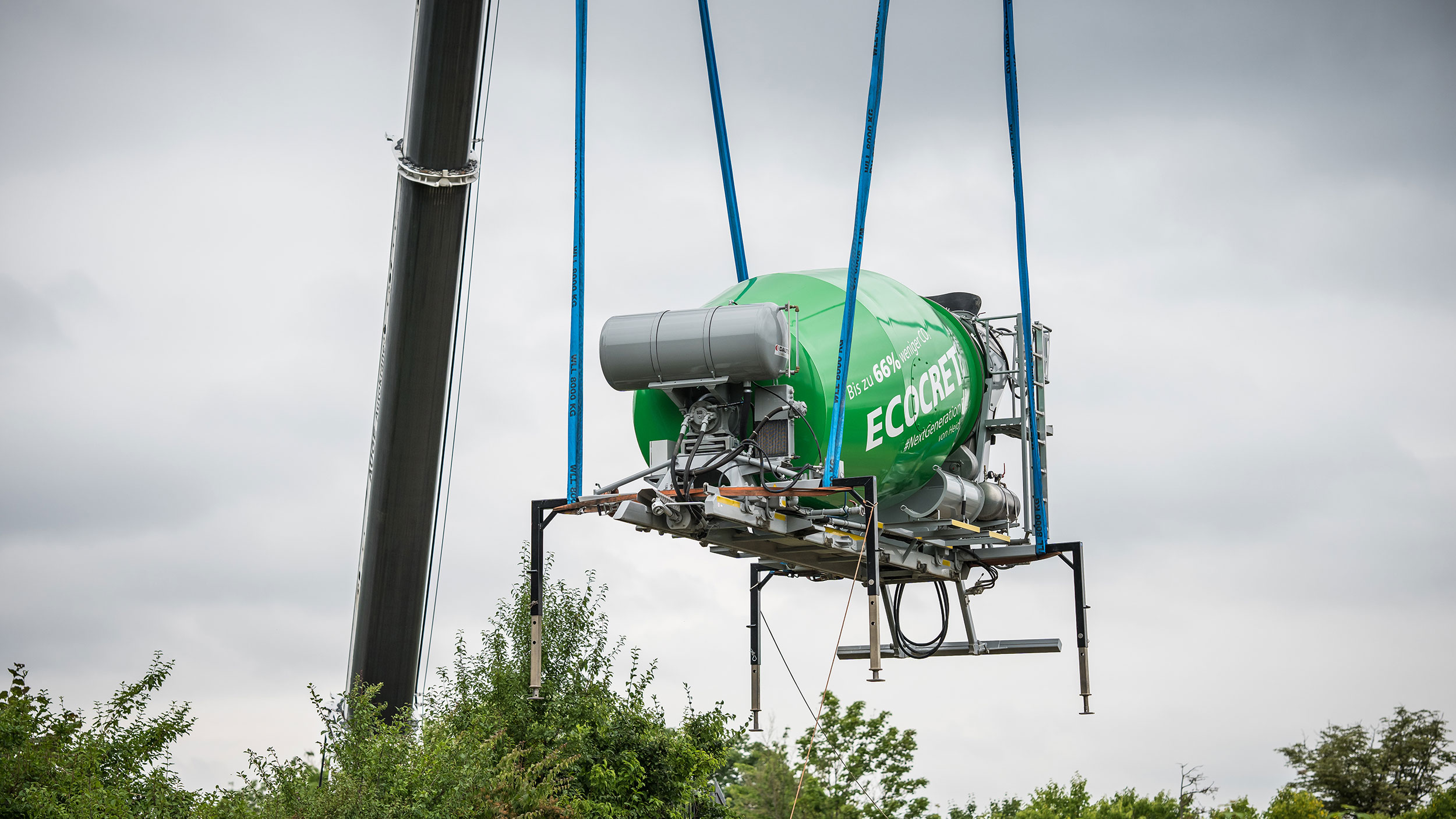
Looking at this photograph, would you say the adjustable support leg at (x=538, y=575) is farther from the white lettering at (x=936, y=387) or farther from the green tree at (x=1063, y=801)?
the green tree at (x=1063, y=801)

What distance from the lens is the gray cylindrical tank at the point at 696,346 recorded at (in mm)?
12664

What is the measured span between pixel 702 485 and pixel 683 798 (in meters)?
11.0

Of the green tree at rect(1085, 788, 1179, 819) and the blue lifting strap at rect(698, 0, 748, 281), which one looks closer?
the blue lifting strap at rect(698, 0, 748, 281)

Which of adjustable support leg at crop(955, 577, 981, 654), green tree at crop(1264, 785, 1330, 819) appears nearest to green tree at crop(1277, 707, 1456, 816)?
green tree at crop(1264, 785, 1330, 819)

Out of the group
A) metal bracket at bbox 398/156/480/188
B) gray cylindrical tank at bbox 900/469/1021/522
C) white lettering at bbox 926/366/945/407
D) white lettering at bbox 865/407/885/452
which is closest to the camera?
white lettering at bbox 865/407/885/452

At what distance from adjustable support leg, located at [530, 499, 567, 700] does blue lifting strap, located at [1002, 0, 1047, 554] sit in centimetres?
593

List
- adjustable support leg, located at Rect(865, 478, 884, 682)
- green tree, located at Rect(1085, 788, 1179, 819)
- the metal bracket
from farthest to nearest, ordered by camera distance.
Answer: green tree, located at Rect(1085, 788, 1179, 819) < the metal bracket < adjustable support leg, located at Rect(865, 478, 884, 682)

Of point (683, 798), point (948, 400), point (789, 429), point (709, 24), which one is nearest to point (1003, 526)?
point (948, 400)

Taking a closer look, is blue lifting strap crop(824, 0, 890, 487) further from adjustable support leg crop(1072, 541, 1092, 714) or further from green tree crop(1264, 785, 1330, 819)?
green tree crop(1264, 785, 1330, 819)

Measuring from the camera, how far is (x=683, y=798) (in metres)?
22.8

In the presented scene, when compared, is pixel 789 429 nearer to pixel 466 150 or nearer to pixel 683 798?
pixel 466 150

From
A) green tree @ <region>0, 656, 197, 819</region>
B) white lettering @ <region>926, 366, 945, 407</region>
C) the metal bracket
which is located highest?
the metal bracket

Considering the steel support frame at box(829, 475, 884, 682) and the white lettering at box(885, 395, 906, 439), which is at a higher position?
the white lettering at box(885, 395, 906, 439)

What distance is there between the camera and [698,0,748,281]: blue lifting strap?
17484 millimetres
